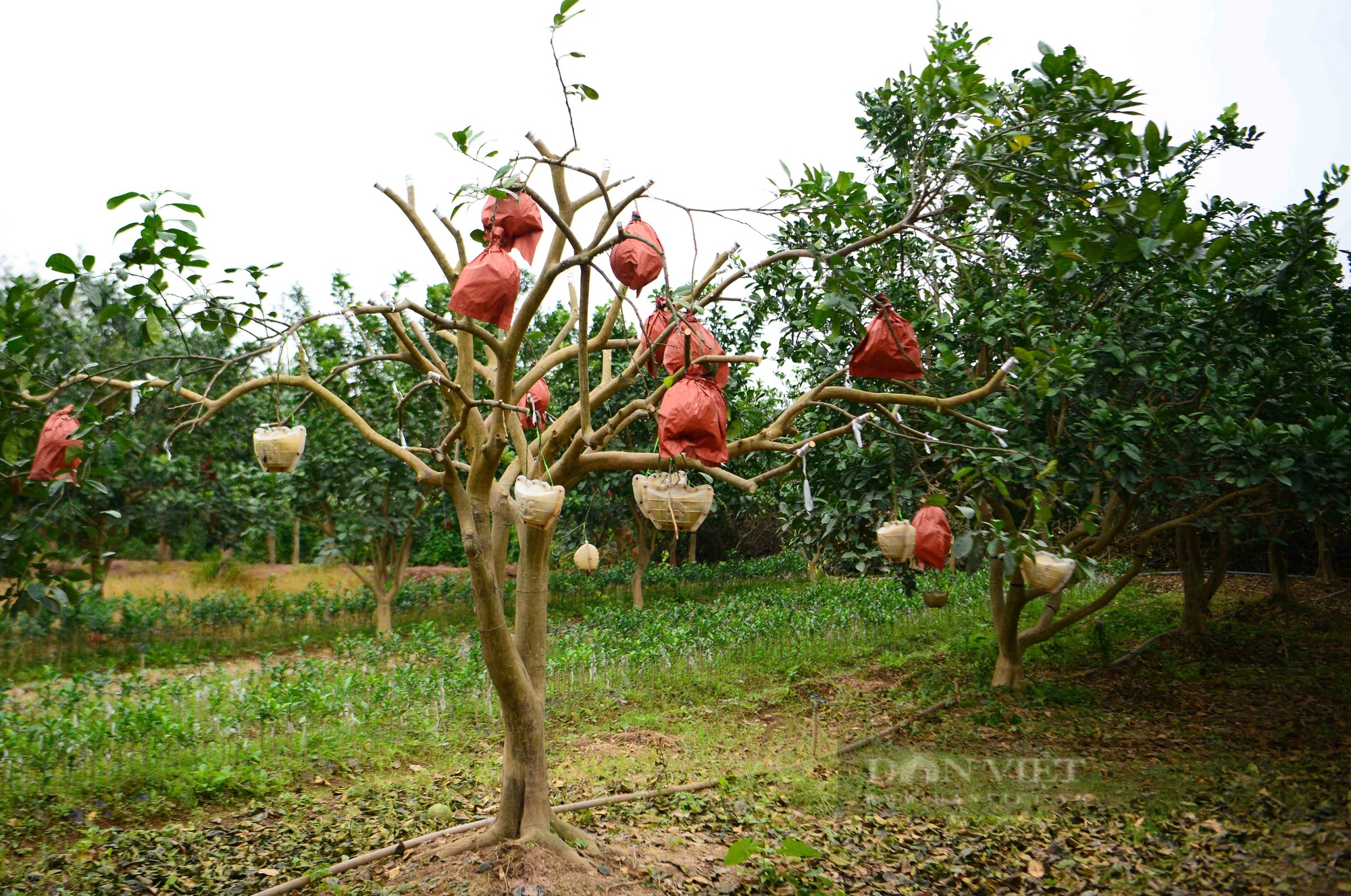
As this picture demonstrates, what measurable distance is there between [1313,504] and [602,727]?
5297mm

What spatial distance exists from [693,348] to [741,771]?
141 inches

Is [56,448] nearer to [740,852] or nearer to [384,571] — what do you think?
[740,852]

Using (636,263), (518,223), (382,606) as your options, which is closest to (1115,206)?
(636,263)

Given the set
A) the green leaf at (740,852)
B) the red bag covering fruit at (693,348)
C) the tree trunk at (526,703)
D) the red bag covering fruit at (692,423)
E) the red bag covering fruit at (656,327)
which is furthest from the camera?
the tree trunk at (526,703)

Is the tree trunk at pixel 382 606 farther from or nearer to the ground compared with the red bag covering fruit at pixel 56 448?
nearer to the ground

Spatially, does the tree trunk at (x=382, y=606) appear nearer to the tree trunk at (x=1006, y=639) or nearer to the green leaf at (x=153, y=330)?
the tree trunk at (x=1006, y=639)

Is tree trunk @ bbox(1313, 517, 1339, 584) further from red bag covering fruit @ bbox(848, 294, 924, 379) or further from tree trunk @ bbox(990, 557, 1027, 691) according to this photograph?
red bag covering fruit @ bbox(848, 294, 924, 379)

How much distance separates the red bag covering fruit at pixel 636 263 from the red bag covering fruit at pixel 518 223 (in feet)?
0.94

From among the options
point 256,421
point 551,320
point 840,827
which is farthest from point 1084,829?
point 256,421

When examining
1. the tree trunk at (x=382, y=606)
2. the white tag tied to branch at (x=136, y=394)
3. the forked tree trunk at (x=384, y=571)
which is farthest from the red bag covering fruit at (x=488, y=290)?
the tree trunk at (x=382, y=606)

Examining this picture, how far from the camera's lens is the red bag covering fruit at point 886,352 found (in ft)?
10.2

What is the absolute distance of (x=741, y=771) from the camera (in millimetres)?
5562

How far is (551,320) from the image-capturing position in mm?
14117

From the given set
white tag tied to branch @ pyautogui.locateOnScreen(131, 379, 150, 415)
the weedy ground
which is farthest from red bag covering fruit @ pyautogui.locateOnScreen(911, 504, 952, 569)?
white tag tied to branch @ pyautogui.locateOnScreen(131, 379, 150, 415)
